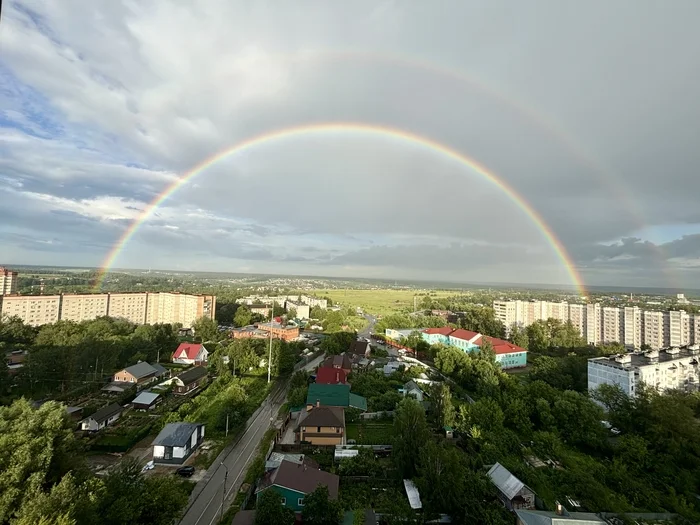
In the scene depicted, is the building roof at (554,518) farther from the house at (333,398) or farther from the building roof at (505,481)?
the house at (333,398)

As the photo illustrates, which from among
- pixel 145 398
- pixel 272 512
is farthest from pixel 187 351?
pixel 272 512

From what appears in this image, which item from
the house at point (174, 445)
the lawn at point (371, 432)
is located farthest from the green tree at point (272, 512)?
the lawn at point (371, 432)

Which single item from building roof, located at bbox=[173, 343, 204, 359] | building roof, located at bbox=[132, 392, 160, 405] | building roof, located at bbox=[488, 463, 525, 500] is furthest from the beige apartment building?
building roof, located at bbox=[488, 463, 525, 500]

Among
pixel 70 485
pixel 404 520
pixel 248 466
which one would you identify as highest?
pixel 70 485

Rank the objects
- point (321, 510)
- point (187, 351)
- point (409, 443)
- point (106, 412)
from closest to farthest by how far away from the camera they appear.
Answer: point (321, 510), point (409, 443), point (106, 412), point (187, 351)

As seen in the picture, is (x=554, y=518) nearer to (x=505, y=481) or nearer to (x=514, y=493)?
(x=514, y=493)

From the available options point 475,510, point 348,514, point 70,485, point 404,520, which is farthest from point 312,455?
point 70,485

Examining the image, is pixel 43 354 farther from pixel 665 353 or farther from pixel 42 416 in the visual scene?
pixel 665 353
